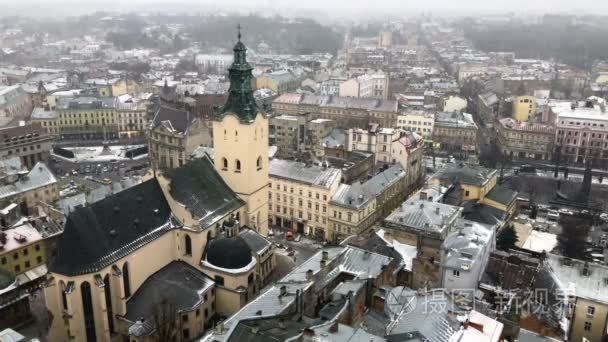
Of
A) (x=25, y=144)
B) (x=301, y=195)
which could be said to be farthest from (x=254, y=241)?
(x=25, y=144)

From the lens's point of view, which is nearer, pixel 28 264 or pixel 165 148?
pixel 28 264

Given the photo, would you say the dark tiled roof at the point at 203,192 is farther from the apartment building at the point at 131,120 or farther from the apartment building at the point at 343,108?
the apartment building at the point at 131,120

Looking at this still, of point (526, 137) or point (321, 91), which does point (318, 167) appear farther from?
point (321, 91)

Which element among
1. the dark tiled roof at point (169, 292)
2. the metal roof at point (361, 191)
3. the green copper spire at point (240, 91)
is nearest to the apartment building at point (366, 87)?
the metal roof at point (361, 191)

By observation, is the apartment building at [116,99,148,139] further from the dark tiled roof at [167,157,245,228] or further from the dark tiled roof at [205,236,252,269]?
the dark tiled roof at [205,236,252,269]

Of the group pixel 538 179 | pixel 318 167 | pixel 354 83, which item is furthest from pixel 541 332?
pixel 354 83

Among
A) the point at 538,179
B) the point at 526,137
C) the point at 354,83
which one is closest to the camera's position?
the point at 538,179

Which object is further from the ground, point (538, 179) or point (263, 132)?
point (263, 132)
